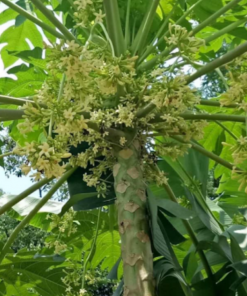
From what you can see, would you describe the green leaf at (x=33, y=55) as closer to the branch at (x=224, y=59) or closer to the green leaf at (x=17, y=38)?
the green leaf at (x=17, y=38)

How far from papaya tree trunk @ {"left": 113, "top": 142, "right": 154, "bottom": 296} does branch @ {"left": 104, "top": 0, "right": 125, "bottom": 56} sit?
349mm

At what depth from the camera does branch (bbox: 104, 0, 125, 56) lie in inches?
54.8

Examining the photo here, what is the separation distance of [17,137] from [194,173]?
3.11 feet

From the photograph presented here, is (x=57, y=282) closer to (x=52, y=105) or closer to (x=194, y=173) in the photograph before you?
(x=194, y=173)

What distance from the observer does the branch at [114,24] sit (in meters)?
1.39

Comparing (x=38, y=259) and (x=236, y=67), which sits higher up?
(x=236, y=67)

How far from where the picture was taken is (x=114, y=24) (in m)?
1.53

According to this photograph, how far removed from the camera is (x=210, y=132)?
2521 mm

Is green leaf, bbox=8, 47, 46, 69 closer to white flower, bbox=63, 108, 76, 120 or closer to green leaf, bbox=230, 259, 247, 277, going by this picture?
white flower, bbox=63, 108, 76, 120

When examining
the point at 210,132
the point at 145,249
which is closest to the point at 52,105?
the point at 145,249

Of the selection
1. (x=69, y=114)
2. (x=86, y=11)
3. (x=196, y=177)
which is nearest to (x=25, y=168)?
(x=69, y=114)

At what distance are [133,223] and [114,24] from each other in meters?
0.63

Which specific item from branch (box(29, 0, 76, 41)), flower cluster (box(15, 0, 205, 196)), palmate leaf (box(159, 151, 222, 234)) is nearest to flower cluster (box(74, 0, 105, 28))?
flower cluster (box(15, 0, 205, 196))

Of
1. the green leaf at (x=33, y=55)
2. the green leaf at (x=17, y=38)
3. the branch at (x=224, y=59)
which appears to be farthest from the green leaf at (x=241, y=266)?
the green leaf at (x=17, y=38)
